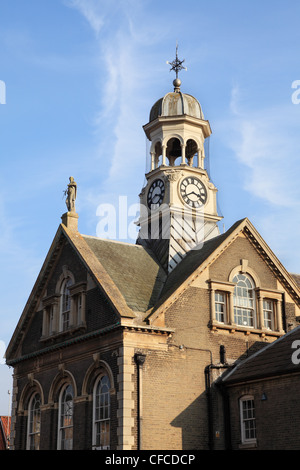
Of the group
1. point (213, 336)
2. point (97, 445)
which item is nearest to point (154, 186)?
point (213, 336)

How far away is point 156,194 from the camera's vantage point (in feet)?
128

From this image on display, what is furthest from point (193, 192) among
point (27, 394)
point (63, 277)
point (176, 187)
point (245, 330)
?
point (27, 394)

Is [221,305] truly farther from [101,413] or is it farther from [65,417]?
[65,417]

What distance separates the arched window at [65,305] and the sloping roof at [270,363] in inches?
328

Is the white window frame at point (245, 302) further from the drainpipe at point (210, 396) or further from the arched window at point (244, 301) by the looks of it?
the drainpipe at point (210, 396)

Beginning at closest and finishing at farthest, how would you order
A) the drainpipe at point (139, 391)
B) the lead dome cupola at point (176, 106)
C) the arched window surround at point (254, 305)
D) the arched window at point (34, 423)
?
1. the drainpipe at point (139, 391)
2. the arched window surround at point (254, 305)
3. the arched window at point (34, 423)
4. the lead dome cupola at point (176, 106)

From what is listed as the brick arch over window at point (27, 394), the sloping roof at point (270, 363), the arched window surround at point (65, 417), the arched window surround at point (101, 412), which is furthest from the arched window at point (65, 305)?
the sloping roof at point (270, 363)

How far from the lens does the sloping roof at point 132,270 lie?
3119 cm

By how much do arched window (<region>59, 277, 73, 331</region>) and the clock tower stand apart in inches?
206

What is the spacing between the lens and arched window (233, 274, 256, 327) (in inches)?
1268

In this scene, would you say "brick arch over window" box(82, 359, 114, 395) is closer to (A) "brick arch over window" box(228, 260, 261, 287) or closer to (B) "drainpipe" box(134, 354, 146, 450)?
(B) "drainpipe" box(134, 354, 146, 450)

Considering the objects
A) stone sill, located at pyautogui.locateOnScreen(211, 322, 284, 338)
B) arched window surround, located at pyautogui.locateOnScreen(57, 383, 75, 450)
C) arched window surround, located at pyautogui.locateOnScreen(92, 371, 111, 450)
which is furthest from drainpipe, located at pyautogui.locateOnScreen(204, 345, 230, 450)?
arched window surround, located at pyautogui.locateOnScreen(57, 383, 75, 450)

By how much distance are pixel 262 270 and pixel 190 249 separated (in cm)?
436
